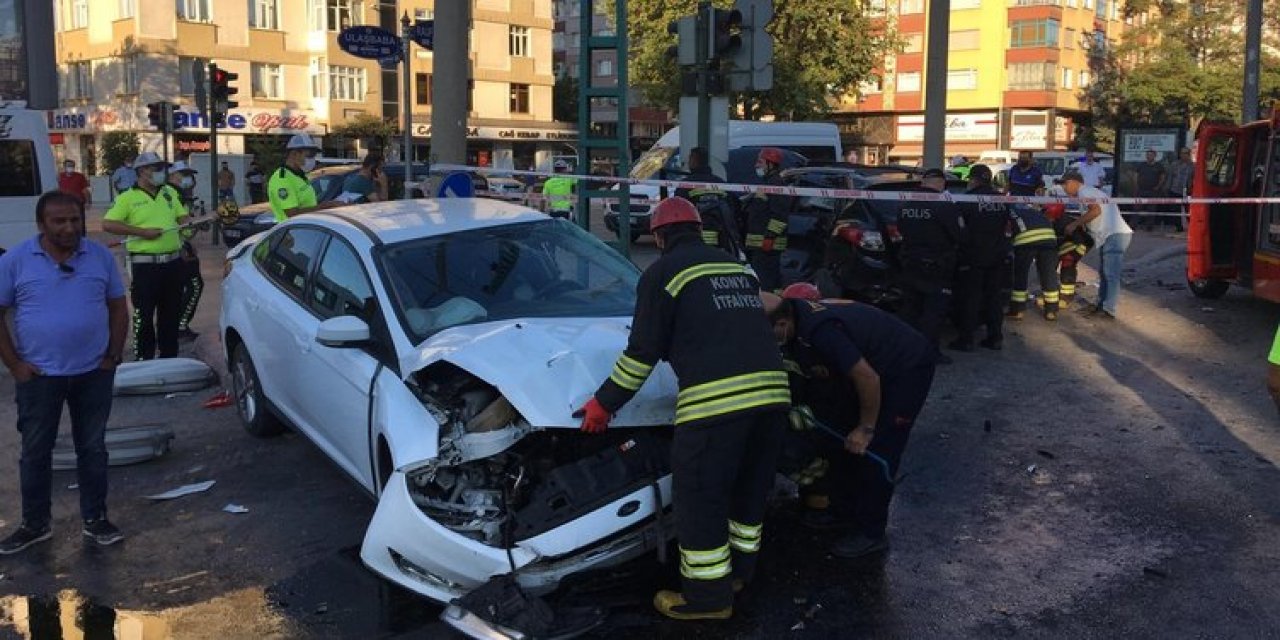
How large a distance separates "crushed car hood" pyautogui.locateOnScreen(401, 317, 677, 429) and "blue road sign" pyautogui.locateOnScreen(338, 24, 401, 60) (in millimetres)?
6856

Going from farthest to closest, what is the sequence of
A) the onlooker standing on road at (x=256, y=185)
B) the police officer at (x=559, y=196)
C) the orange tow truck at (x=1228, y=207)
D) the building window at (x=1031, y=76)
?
the building window at (x=1031, y=76) → the onlooker standing on road at (x=256, y=185) → the police officer at (x=559, y=196) → the orange tow truck at (x=1228, y=207)

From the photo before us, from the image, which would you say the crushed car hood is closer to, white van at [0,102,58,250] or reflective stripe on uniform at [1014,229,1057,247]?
reflective stripe on uniform at [1014,229,1057,247]

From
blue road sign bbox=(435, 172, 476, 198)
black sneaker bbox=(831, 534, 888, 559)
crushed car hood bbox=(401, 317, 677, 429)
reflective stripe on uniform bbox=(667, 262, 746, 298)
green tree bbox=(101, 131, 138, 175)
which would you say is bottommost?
black sneaker bbox=(831, 534, 888, 559)

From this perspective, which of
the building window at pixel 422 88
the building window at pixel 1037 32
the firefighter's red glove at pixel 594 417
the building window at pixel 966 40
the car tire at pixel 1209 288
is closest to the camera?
the firefighter's red glove at pixel 594 417

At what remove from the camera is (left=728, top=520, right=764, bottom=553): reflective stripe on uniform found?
4.30 meters

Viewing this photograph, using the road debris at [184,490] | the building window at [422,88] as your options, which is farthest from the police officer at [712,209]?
the building window at [422,88]

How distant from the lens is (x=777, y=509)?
558 cm

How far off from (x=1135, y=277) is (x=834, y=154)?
9.12 m

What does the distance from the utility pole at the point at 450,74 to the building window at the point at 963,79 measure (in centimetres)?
5503

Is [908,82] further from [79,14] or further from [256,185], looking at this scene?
[256,185]

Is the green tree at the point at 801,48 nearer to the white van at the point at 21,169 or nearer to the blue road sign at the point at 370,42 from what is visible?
the blue road sign at the point at 370,42

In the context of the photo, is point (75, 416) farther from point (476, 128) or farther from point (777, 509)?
point (476, 128)

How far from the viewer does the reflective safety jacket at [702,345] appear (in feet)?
13.1

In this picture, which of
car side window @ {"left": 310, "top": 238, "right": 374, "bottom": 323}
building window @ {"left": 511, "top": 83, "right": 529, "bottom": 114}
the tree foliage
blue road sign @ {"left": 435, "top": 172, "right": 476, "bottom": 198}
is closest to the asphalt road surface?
car side window @ {"left": 310, "top": 238, "right": 374, "bottom": 323}
